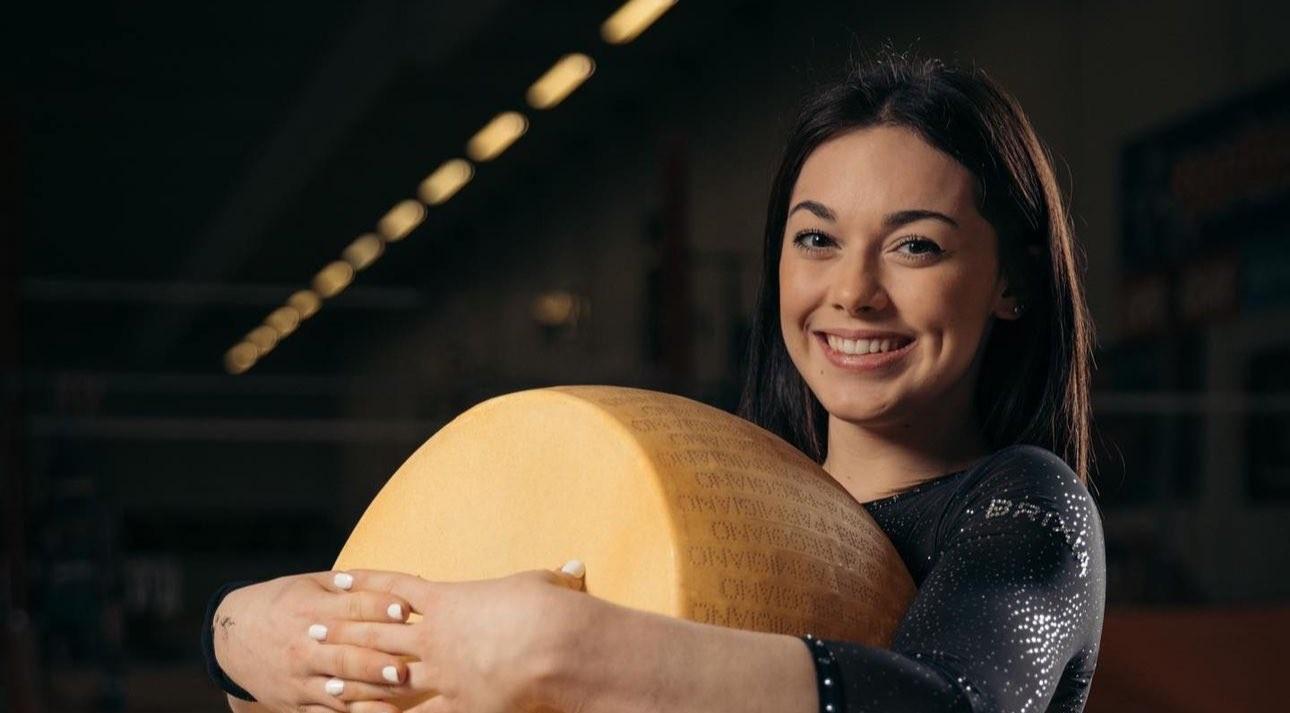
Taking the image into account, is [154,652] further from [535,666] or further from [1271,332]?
[535,666]

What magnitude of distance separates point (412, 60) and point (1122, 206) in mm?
3584

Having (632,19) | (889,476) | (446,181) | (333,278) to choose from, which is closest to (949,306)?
(889,476)

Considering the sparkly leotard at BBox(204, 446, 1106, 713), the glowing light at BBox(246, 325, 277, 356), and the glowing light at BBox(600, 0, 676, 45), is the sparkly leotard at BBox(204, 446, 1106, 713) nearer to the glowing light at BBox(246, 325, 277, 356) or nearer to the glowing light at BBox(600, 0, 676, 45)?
the glowing light at BBox(600, 0, 676, 45)

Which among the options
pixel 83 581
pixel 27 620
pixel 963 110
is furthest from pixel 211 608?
pixel 83 581

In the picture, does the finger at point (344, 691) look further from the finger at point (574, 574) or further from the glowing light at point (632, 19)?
the glowing light at point (632, 19)

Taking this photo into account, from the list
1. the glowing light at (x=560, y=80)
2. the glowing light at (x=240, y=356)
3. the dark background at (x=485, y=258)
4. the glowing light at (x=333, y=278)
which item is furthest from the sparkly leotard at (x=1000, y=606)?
the glowing light at (x=240, y=356)

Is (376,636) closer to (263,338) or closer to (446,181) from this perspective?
(446,181)

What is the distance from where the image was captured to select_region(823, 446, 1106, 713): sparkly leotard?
2.63 ft

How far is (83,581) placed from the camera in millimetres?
5570

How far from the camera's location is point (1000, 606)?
0.86m

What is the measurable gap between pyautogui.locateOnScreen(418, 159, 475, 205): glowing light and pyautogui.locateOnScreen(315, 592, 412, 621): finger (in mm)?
9973

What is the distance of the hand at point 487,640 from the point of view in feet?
2.48

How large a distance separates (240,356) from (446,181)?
5461 mm

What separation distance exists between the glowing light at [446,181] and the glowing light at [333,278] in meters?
1.72
